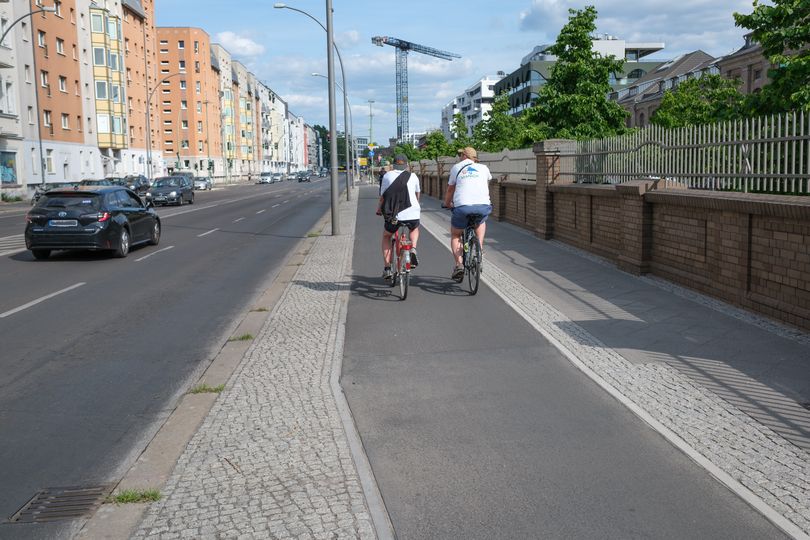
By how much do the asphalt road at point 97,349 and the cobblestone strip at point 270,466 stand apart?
462 mm

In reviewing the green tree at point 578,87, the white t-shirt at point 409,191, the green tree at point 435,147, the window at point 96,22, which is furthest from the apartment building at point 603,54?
the white t-shirt at point 409,191

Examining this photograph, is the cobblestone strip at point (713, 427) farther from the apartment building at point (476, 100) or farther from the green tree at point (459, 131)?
the apartment building at point (476, 100)

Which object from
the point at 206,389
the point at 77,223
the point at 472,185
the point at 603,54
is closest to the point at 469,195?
the point at 472,185

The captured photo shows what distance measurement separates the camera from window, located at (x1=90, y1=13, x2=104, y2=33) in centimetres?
6412

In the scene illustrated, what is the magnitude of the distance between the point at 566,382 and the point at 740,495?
7.25 ft

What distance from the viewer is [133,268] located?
1428 cm

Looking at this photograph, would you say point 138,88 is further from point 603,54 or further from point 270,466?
point 270,466

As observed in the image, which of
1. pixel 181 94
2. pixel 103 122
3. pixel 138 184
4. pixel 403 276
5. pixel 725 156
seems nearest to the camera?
pixel 725 156

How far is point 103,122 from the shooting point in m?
64.2

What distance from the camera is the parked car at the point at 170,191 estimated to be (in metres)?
40.6

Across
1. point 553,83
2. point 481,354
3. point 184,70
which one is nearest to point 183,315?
point 481,354

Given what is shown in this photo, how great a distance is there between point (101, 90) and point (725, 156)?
63.8m

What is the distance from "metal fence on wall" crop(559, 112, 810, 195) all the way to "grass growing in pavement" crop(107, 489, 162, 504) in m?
6.86

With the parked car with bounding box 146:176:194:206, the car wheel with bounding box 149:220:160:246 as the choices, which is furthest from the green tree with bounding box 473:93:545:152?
the car wheel with bounding box 149:220:160:246
